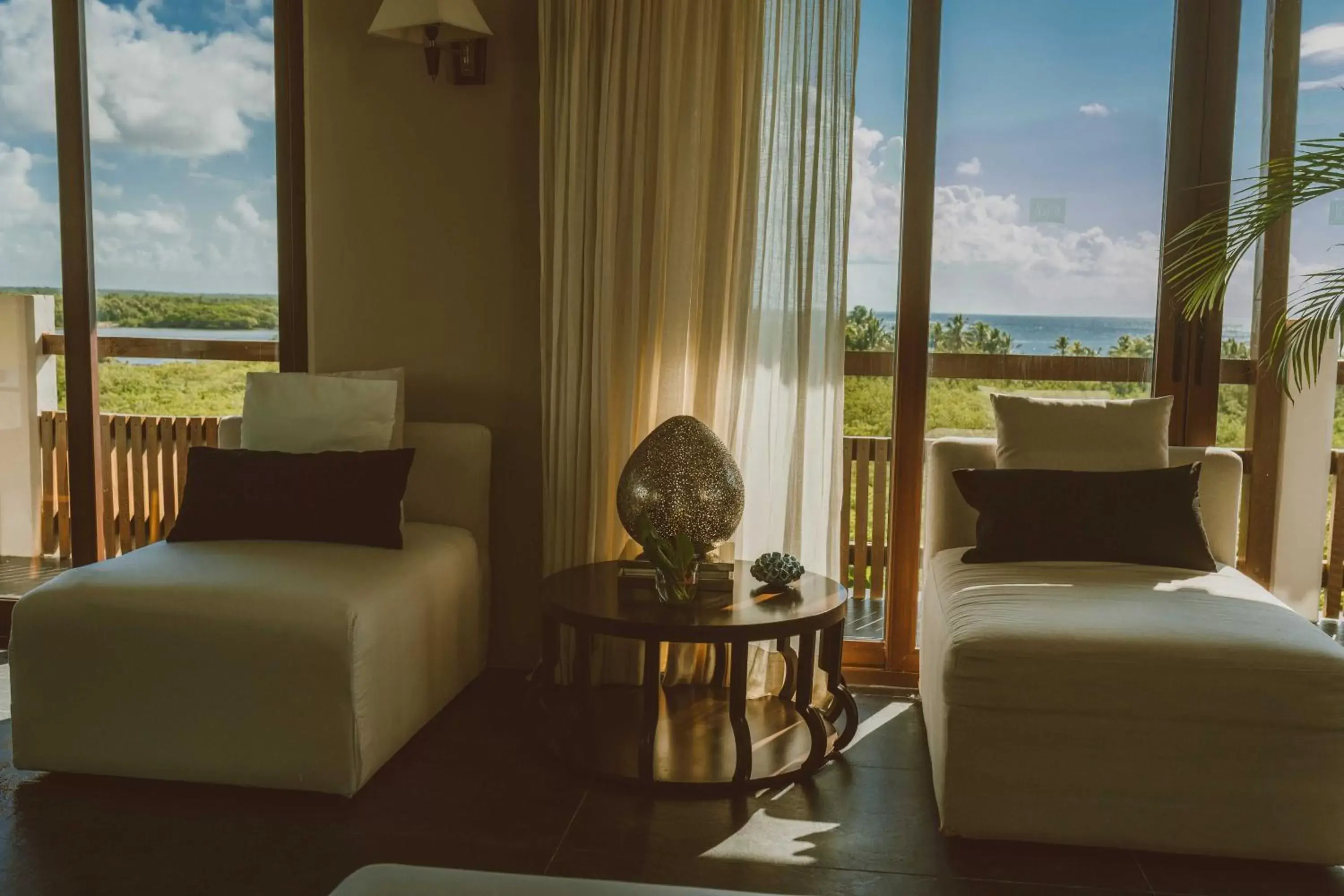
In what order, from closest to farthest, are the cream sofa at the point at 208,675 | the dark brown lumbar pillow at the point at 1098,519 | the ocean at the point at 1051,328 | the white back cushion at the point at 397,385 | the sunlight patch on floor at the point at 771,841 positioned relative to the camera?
1. the sunlight patch on floor at the point at 771,841
2. the cream sofa at the point at 208,675
3. the dark brown lumbar pillow at the point at 1098,519
4. the white back cushion at the point at 397,385
5. the ocean at the point at 1051,328

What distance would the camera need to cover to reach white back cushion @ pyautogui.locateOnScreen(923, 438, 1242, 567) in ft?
10.3

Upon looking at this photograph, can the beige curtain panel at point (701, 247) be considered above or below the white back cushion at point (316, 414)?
above

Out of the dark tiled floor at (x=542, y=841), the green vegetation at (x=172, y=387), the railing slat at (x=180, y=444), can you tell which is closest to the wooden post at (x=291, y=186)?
the green vegetation at (x=172, y=387)

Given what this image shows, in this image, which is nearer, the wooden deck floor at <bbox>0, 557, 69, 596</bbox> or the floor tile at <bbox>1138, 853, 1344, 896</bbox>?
the floor tile at <bbox>1138, 853, 1344, 896</bbox>

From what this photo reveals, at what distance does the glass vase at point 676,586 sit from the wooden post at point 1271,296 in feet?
5.93

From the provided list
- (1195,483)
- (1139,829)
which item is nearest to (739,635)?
(1139,829)

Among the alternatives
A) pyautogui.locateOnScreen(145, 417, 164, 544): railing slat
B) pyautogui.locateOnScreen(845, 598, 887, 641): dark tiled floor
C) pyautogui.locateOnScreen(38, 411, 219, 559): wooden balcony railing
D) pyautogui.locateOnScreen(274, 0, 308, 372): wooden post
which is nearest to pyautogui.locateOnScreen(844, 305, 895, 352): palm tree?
pyautogui.locateOnScreen(845, 598, 887, 641): dark tiled floor

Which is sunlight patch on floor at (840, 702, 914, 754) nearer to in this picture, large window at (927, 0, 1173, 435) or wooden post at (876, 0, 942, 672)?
wooden post at (876, 0, 942, 672)

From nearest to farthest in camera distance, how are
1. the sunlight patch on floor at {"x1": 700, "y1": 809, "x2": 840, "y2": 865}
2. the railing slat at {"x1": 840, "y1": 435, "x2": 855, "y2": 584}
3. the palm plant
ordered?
the sunlight patch on floor at {"x1": 700, "y1": 809, "x2": 840, "y2": 865} < the palm plant < the railing slat at {"x1": 840, "y1": 435, "x2": 855, "y2": 584}

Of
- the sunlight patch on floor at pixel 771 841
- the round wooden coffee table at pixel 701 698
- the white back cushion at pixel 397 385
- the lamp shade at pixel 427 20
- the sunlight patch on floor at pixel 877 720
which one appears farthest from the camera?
the white back cushion at pixel 397 385

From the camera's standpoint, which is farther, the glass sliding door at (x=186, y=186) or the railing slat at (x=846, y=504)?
the glass sliding door at (x=186, y=186)

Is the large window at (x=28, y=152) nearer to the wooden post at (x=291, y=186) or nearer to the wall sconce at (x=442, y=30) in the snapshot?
the wooden post at (x=291, y=186)

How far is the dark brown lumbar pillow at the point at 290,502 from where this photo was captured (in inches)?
117

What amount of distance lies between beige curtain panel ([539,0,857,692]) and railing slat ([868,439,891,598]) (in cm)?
24
